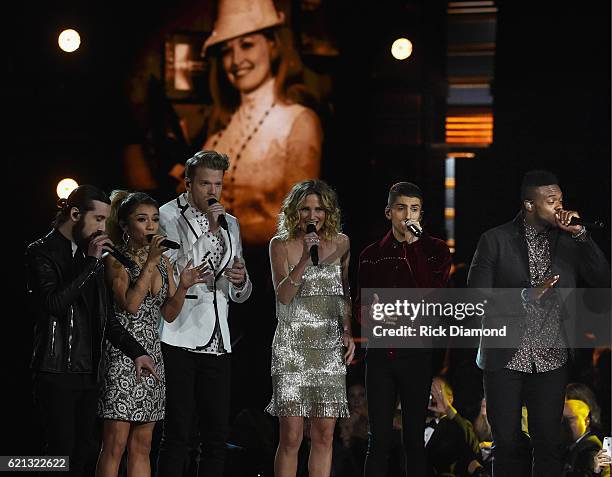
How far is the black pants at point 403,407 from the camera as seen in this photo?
4.42 meters

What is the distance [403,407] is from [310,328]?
52 cm

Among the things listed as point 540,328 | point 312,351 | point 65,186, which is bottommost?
point 312,351

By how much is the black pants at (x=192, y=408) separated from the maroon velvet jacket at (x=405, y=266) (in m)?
0.72

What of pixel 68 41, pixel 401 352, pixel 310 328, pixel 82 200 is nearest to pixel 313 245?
pixel 310 328

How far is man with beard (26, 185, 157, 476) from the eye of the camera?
156 inches


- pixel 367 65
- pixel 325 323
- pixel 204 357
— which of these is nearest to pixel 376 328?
pixel 325 323

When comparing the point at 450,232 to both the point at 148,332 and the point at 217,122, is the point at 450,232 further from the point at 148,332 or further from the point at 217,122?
the point at 148,332

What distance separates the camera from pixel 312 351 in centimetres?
442

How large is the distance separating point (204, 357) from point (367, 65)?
2.34 metres

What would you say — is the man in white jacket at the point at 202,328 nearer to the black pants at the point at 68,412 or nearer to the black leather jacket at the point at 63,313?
the black leather jacket at the point at 63,313

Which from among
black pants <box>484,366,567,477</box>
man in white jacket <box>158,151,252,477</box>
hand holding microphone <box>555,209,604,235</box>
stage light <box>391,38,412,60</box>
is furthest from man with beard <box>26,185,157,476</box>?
stage light <box>391,38,412,60</box>

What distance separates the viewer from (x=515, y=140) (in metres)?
5.97

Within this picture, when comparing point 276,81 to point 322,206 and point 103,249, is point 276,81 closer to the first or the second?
point 322,206

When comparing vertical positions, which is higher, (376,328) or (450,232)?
(450,232)
